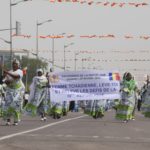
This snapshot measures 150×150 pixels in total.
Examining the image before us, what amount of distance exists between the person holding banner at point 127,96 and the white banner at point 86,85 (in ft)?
15.3

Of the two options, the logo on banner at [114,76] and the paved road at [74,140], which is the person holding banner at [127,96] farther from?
the paved road at [74,140]

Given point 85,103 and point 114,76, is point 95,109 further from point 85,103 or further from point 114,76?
point 114,76

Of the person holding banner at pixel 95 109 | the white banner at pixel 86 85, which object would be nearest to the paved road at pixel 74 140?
the white banner at pixel 86 85

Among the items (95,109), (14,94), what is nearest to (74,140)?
(14,94)

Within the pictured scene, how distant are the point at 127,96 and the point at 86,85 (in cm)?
610

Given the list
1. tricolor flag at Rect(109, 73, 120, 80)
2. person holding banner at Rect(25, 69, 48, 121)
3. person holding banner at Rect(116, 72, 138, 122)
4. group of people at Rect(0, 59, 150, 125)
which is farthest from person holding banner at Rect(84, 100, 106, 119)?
tricolor flag at Rect(109, 73, 120, 80)

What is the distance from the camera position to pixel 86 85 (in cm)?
2105

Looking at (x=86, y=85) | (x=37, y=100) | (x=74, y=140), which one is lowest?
(x=74, y=140)

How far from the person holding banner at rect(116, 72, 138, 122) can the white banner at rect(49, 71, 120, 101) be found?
184 inches

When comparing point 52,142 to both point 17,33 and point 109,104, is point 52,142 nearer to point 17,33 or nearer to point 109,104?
point 109,104

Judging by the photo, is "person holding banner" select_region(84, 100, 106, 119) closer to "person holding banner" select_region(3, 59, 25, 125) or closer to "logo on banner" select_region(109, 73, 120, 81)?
"person holding banner" select_region(3, 59, 25, 125)

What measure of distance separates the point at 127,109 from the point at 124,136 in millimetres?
9305

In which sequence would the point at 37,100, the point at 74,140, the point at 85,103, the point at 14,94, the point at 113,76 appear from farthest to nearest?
1. the point at 85,103
2. the point at 37,100
3. the point at 14,94
4. the point at 113,76
5. the point at 74,140

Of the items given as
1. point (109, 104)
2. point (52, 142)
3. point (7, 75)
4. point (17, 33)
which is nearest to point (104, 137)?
point (52, 142)
